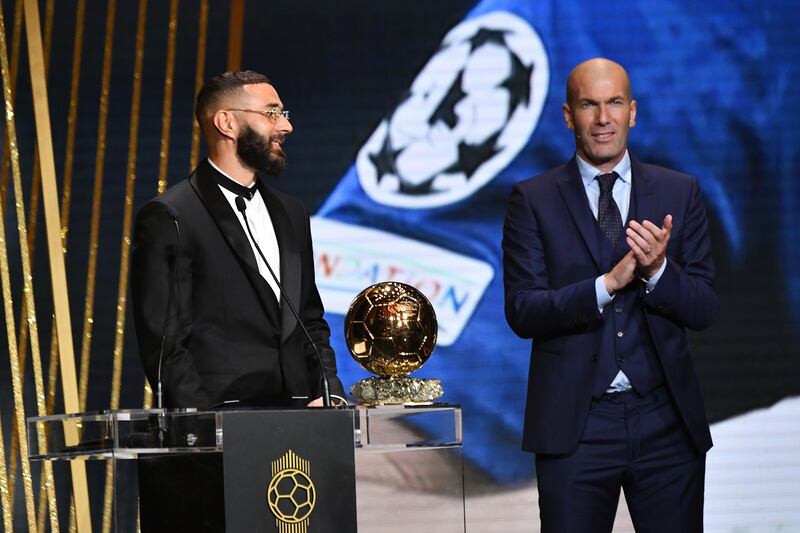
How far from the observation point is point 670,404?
273 cm

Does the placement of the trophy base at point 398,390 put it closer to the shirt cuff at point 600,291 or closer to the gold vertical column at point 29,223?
the shirt cuff at point 600,291

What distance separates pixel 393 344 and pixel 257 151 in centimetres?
76

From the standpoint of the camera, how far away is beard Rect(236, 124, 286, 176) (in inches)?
112

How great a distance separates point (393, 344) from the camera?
2.30 m

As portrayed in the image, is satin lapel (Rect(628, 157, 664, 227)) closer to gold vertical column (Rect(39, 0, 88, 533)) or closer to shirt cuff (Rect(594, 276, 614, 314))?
shirt cuff (Rect(594, 276, 614, 314))

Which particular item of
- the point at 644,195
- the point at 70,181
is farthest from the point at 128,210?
the point at 644,195

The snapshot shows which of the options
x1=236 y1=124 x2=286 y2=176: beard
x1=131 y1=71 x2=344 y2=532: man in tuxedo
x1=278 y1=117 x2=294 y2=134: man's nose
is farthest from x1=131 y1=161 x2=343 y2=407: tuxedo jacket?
x1=278 y1=117 x2=294 y2=134: man's nose

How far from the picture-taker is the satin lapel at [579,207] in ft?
9.18

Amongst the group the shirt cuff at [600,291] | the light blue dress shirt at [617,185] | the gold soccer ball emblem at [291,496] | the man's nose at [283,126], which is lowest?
the gold soccer ball emblem at [291,496]

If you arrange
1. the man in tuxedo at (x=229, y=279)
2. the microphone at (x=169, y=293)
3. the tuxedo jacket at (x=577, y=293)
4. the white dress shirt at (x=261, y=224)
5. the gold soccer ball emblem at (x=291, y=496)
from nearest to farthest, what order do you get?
the gold soccer ball emblem at (x=291, y=496) < the microphone at (x=169, y=293) < the man in tuxedo at (x=229, y=279) < the tuxedo jacket at (x=577, y=293) < the white dress shirt at (x=261, y=224)

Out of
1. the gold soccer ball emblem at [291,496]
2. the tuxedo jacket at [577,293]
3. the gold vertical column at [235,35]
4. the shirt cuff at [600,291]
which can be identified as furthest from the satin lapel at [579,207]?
the gold vertical column at [235,35]

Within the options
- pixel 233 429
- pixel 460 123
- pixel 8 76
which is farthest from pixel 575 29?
pixel 233 429

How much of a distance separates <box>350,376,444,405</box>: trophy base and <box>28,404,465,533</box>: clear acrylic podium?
180 millimetres

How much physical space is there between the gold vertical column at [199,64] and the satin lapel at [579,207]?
72.0 inches
